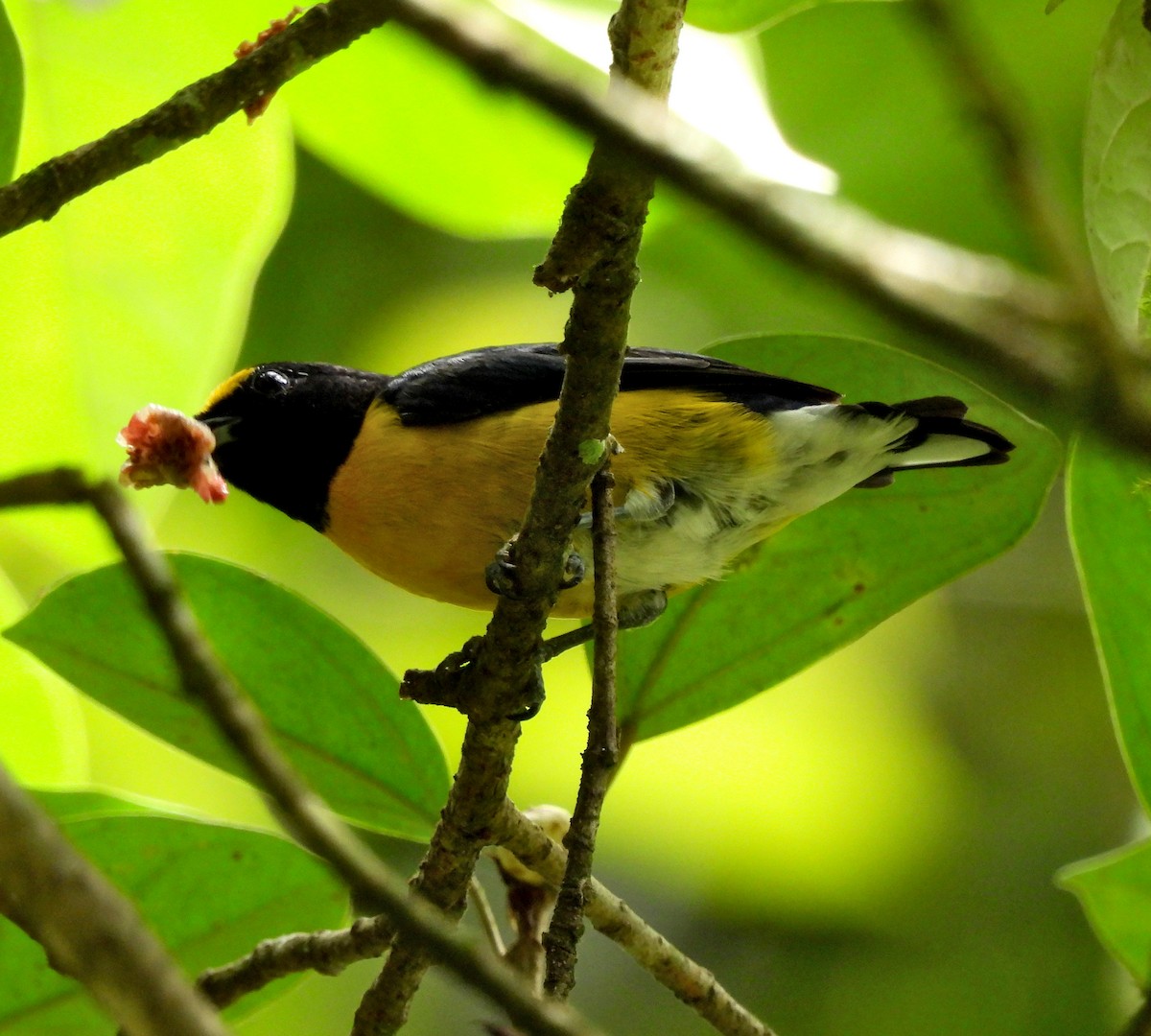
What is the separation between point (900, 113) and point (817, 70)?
27 centimetres

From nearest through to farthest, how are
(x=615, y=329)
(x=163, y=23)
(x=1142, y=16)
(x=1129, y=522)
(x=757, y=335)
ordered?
1. (x=615, y=329)
2. (x=1142, y=16)
3. (x=1129, y=522)
4. (x=757, y=335)
5. (x=163, y=23)

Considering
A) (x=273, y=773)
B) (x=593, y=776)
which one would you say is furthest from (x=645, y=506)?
(x=273, y=773)

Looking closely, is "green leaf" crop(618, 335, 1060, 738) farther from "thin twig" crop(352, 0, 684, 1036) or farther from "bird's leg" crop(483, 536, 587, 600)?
"bird's leg" crop(483, 536, 587, 600)

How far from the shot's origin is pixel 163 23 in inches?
118

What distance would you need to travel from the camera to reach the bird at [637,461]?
3137 millimetres

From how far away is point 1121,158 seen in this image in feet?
7.14

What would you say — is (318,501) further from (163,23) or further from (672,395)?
(163,23)

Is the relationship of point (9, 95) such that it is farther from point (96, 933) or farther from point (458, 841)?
point (96, 933)

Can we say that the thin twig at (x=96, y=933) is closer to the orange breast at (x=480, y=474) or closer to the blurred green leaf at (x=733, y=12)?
the blurred green leaf at (x=733, y=12)

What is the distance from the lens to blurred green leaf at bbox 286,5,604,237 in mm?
3207

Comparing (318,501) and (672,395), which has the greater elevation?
(672,395)

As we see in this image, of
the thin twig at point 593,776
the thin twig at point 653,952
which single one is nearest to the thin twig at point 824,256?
the thin twig at point 593,776

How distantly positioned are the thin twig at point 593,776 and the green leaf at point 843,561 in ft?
2.17

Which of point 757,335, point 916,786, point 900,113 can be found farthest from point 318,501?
point 916,786
